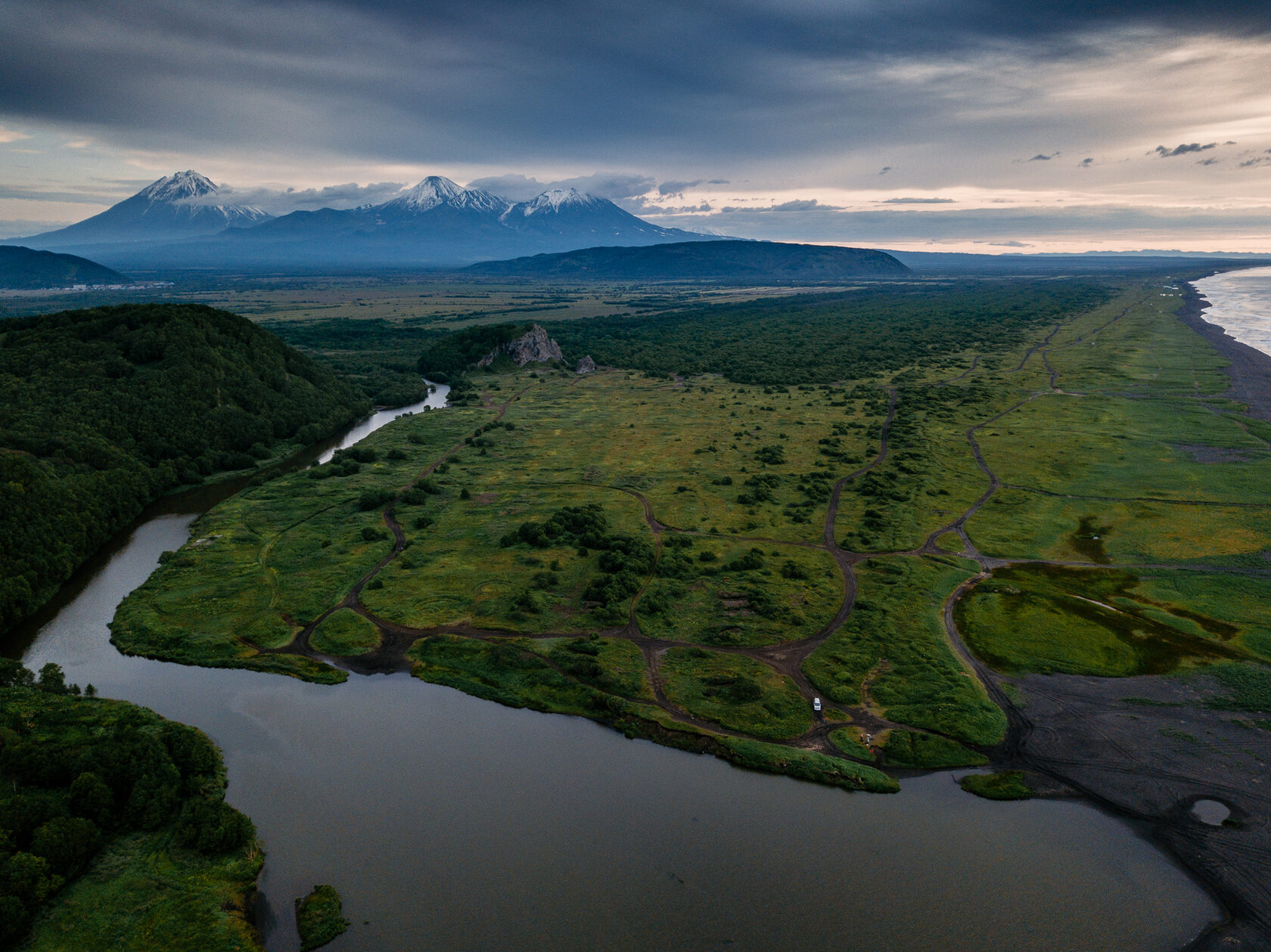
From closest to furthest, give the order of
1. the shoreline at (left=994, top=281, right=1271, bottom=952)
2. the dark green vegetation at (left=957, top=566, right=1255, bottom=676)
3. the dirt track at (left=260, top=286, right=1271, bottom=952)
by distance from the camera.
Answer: the shoreline at (left=994, top=281, right=1271, bottom=952), the dirt track at (left=260, top=286, right=1271, bottom=952), the dark green vegetation at (left=957, top=566, right=1255, bottom=676)

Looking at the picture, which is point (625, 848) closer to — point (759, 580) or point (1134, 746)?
point (759, 580)

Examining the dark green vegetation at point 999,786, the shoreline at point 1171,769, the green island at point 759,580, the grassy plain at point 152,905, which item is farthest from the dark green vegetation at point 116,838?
the shoreline at point 1171,769

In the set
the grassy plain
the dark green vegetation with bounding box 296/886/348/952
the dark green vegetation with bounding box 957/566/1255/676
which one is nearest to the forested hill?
the grassy plain

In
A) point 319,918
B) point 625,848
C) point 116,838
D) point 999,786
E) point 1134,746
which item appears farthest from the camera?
point 1134,746

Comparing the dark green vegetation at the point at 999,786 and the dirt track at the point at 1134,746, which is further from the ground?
the dirt track at the point at 1134,746

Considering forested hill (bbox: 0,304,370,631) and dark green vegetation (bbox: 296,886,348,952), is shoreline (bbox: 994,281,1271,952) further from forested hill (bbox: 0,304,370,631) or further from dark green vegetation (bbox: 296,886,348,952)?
forested hill (bbox: 0,304,370,631)

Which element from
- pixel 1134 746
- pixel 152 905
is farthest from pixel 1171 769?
pixel 152 905

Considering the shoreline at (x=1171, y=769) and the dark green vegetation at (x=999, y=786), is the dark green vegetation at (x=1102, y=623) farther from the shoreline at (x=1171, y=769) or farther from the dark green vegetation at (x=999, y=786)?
the dark green vegetation at (x=999, y=786)
